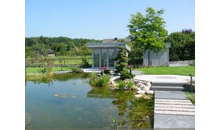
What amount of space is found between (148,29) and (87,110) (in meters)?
14.0

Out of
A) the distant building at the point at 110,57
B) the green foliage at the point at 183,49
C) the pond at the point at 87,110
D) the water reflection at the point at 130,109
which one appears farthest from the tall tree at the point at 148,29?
the pond at the point at 87,110

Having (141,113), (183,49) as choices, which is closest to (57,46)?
(183,49)

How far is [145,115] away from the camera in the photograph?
5586 millimetres

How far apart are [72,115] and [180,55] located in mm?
18259

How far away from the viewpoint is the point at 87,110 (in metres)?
6.22

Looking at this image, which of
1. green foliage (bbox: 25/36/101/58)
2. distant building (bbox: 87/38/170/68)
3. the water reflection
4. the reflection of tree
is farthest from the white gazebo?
the reflection of tree

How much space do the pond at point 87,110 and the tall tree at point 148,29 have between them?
33.9 feet

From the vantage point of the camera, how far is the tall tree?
18109 mm

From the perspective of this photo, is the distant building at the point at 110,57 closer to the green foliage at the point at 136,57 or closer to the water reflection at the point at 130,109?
the green foliage at the point at 136,57

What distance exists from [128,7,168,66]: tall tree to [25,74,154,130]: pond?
10.3 meters

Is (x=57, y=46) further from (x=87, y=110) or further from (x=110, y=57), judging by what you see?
(x=87, y=110)
